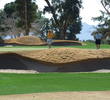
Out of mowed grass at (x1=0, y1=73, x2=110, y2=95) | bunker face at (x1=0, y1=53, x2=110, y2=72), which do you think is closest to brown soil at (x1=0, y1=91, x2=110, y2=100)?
mowed grass at (x1=0, y1=73, x2=110, y2=95)

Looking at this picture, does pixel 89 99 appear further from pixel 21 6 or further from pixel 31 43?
pixel 21 6

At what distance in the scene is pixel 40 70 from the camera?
24438 mm

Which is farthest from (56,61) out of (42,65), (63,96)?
(63,96)

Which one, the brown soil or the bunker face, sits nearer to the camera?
the brown soil

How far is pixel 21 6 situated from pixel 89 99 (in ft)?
205

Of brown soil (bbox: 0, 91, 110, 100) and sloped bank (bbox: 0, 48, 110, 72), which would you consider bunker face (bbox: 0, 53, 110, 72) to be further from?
brown soil (bbox: 0, 91, 110, 100)

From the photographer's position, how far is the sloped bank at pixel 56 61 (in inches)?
962

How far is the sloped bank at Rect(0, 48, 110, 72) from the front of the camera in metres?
24.4

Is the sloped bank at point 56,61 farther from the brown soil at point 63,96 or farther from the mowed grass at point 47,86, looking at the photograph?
the brown soil at point 63,96

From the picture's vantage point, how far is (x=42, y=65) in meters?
24.7

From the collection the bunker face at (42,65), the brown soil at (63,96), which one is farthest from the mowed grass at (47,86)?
the bunker face at (42,65)

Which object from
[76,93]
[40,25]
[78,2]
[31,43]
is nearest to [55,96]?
[76,93]

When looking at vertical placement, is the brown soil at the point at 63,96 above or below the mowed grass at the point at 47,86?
above

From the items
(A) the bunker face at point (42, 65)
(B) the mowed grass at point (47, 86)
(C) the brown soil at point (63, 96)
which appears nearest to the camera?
(C) the brown soil at point (63, 96)
